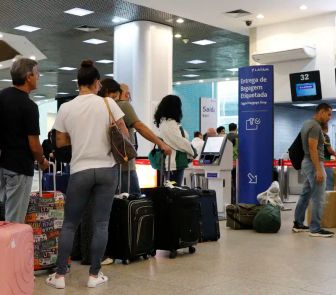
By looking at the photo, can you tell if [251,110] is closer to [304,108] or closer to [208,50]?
[304,108]

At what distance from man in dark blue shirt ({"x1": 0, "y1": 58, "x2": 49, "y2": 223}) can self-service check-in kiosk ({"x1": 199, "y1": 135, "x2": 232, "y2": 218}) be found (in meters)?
4.76

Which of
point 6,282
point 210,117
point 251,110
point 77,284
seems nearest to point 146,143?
point 251,110

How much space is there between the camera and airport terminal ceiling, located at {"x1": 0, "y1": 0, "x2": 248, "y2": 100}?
1009 cm

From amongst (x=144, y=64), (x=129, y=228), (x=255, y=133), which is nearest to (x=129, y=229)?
(x=129, y=228)

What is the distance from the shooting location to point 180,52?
1487 cm

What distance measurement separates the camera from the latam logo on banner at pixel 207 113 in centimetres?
1461

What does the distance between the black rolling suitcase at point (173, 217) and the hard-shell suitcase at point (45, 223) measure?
0.98m

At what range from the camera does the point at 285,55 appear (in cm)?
1053

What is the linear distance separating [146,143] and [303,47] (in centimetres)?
355

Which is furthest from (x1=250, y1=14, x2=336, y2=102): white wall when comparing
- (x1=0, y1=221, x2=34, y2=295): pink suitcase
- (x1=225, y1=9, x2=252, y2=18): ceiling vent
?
(x1=0, y1=221, x2=34, y2=295): pink suitcase

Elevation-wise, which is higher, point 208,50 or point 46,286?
point 208,50

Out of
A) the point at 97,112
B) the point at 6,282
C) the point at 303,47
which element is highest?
the point at 303,47

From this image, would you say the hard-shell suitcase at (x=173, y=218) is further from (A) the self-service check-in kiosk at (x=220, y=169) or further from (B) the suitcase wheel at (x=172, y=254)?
(A) the self-service check-in kiosk at (x=220, y=169)

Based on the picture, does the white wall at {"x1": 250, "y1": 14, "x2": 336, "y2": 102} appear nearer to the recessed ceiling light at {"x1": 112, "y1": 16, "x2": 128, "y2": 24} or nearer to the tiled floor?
the recessed ceiling light at {"x1": 112, "y1": 16, "x2": 128, "y2": 24}
